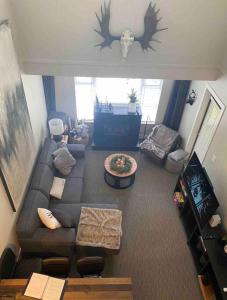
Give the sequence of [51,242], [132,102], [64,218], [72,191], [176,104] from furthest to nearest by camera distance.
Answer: [176,104]
[132,102]
[72,191]
[64,218]
[51,242]

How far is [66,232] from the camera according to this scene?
3875 mm

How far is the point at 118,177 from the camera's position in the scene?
5191 millimetres

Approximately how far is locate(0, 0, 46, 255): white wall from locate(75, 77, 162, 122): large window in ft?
3.64

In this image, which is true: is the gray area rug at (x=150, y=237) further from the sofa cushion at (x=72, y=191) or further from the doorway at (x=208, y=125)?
the doorway at (x=208, y=125)

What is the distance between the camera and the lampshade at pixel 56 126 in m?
5.66

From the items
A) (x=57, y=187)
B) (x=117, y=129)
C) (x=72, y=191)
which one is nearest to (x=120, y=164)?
(x=72, y=191)

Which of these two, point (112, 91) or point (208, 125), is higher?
point (208, 125)

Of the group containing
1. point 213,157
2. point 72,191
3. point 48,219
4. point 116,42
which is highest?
point 116,42

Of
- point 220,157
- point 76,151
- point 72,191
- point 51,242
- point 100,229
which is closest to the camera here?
point 51,242

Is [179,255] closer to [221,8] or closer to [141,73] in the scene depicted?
[141,73]

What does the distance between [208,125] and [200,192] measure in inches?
64.3

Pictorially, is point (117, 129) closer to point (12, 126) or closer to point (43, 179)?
point (43, 179)

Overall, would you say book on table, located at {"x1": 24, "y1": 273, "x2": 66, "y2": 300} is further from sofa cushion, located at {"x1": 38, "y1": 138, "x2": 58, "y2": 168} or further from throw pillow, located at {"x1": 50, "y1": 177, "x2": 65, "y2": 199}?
sofa cushion, located at {"x1": 38, "y1": 138, "x2": 58, "y2": 168}

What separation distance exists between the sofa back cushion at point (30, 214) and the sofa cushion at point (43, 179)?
12 centimetres
